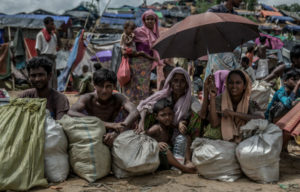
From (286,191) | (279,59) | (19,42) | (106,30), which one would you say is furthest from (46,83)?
(106,30)

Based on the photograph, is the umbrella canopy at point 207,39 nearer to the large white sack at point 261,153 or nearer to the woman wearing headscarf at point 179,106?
the woman wearing headscarf at point 179,106

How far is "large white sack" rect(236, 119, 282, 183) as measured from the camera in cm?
246

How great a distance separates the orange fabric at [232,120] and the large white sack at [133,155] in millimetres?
720

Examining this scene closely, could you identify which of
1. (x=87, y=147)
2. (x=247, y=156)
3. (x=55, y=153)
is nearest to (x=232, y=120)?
(x=247, y=156)

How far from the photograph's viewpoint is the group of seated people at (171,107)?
2.81m

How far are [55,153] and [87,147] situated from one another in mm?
281

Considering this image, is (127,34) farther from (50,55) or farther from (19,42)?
(19,42)

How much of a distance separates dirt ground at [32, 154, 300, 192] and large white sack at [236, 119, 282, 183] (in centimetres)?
9

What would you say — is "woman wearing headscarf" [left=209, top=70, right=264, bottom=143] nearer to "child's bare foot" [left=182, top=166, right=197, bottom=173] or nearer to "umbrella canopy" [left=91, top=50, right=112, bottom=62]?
"child's bare foot" [left=182, top=166, right=197, bottom=173]

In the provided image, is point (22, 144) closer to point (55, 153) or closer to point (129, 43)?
point (55, 153)

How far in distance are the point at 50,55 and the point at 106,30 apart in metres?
17.4

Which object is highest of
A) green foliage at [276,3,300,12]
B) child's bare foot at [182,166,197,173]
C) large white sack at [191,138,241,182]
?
green foliage at [276,3,300,12]

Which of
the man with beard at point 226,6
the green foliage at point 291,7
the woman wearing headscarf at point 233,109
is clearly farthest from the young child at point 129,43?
the green foliage at point 291,7

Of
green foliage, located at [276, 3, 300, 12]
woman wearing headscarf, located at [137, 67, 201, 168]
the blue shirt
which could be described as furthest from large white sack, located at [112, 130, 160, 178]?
green foliage, located at [276, 3, 300, 12]
